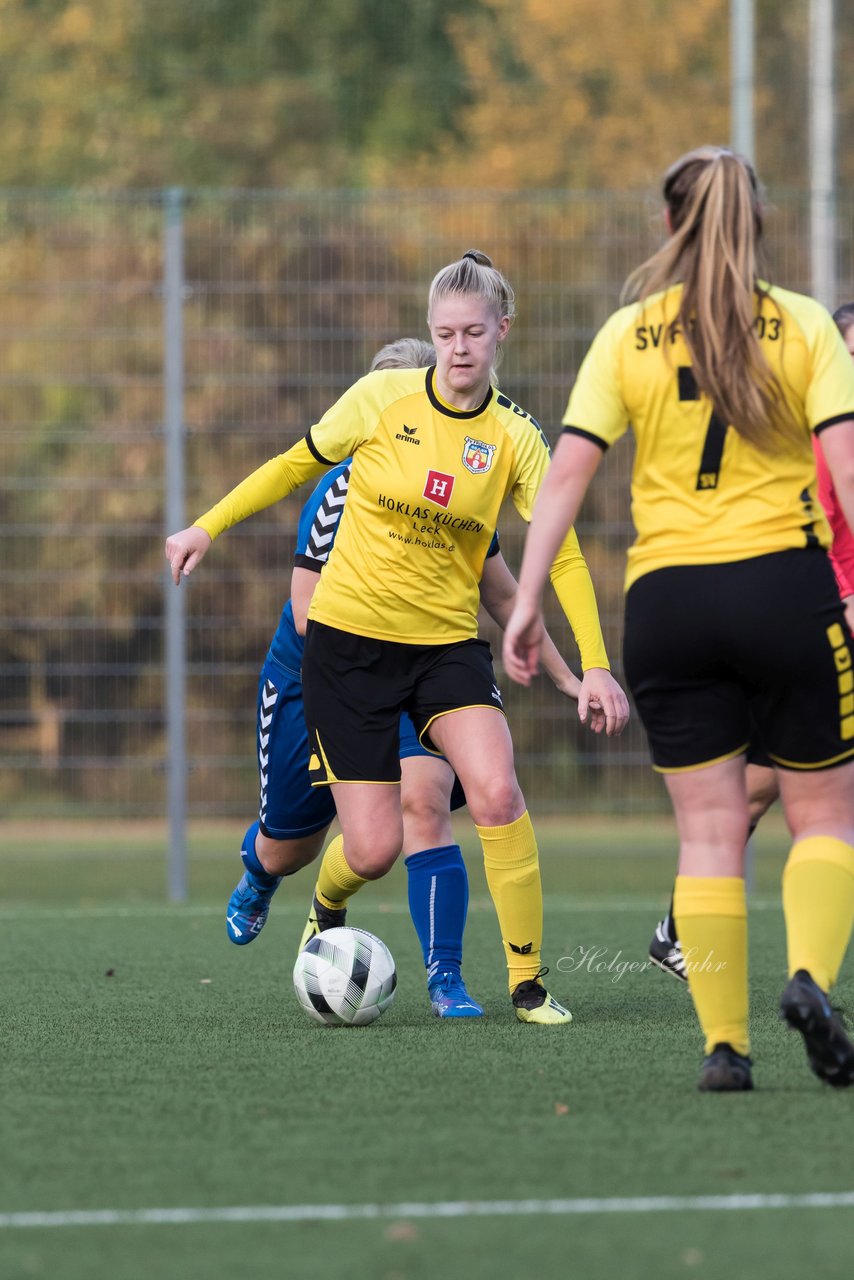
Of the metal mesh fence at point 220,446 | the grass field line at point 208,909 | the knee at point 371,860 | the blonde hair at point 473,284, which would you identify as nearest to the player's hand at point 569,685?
the knee at point 371,860

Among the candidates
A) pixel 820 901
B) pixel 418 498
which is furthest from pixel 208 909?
pixel 820 901

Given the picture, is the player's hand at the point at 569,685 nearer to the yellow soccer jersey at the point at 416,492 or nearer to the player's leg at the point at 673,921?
the yellow soccer jersey at the point at 416,492

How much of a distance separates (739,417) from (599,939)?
4.15 meters

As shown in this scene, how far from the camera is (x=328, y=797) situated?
20.8 feet

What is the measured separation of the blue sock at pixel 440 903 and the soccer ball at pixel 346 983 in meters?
0.24

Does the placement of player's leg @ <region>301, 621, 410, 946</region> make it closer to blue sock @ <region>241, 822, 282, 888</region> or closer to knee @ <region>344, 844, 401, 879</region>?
knee @ <region>344, 844, 401, 879</region>

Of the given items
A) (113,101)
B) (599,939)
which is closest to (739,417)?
(599,939)

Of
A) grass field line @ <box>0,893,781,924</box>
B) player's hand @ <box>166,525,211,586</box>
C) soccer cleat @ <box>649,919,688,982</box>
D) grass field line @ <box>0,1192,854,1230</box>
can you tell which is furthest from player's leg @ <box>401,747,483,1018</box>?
grass field line @ <box>0,893,781,924</box>

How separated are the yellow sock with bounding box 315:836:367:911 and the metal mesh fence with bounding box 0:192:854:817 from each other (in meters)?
3.98

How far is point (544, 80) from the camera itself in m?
23.5

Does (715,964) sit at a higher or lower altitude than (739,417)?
lower

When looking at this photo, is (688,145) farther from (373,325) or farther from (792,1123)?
(792,1123)

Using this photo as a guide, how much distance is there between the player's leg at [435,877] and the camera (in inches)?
227

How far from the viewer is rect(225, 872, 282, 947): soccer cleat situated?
6.69 metres
